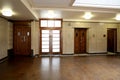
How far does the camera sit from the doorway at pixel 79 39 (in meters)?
9.88

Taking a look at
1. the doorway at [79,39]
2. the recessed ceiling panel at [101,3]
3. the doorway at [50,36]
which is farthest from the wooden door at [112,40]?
the recessed ceiling panel at [101,3]

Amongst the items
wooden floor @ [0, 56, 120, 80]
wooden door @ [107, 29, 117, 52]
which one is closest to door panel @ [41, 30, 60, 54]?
wooden floor @ [0, 56, 120, 80]

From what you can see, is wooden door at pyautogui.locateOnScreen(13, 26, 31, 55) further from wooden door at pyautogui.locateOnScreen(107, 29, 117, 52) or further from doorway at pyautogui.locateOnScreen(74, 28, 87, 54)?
wooden door at pyautogui.locateOnScreen(107, 29, 117, 52)

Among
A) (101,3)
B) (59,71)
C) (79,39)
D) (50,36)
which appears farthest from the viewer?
(79,39)

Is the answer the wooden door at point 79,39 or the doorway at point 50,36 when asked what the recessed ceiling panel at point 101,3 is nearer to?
the doorway at point 50,36

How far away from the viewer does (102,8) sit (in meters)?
5.87

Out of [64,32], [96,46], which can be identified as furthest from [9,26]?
[96,46]

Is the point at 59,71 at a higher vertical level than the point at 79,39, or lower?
lower

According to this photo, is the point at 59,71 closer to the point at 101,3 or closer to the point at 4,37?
the point at 101,3

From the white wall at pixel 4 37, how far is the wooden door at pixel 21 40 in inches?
25.6

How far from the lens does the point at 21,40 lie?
8.80 meters

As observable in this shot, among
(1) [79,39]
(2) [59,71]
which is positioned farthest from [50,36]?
(2) [59,71]

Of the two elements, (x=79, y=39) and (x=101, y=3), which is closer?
(x=101, y=3)

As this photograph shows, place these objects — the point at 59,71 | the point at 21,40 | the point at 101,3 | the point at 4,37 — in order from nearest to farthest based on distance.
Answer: the point at 59,71 → the point at 101,3 → the point at 4,37 → the point at 21,40
